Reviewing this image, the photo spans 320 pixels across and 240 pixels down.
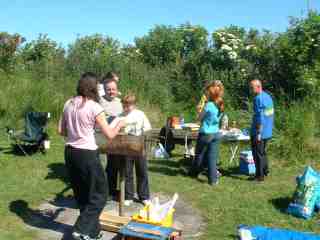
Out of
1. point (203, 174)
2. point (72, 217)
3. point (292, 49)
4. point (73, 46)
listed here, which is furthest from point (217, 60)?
point (72, 217)

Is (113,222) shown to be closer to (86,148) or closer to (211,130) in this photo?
(86,148)

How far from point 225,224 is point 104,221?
151cm

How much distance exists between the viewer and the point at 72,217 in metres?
5.93

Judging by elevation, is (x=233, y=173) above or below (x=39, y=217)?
above

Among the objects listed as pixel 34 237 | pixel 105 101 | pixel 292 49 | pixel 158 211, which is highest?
pixel 292 49

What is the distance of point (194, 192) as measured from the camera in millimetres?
7176

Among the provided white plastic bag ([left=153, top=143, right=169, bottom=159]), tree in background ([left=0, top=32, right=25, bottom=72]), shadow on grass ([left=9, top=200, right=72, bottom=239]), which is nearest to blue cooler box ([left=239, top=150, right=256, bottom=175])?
white plastic bag ([left=153, top=143, right=169, bottom=159])

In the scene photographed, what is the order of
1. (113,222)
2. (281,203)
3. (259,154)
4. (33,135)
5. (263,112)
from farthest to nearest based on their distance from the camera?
(33,135) → (259,154) → (263,112) → (281,203) → (113,222)

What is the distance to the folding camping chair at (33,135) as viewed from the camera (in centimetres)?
936

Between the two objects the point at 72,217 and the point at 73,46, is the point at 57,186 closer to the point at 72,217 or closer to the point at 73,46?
the point at 72,217

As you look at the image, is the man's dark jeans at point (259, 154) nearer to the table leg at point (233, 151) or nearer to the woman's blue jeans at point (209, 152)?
the woman's blue jeans at point (209, 152)

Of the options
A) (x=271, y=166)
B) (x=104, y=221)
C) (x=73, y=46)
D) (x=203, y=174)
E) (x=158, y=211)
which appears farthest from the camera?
(x=73, y=46)

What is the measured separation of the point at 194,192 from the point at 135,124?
1.89 meters

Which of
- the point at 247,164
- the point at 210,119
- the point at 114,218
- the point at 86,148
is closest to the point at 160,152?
the point at 247,164
